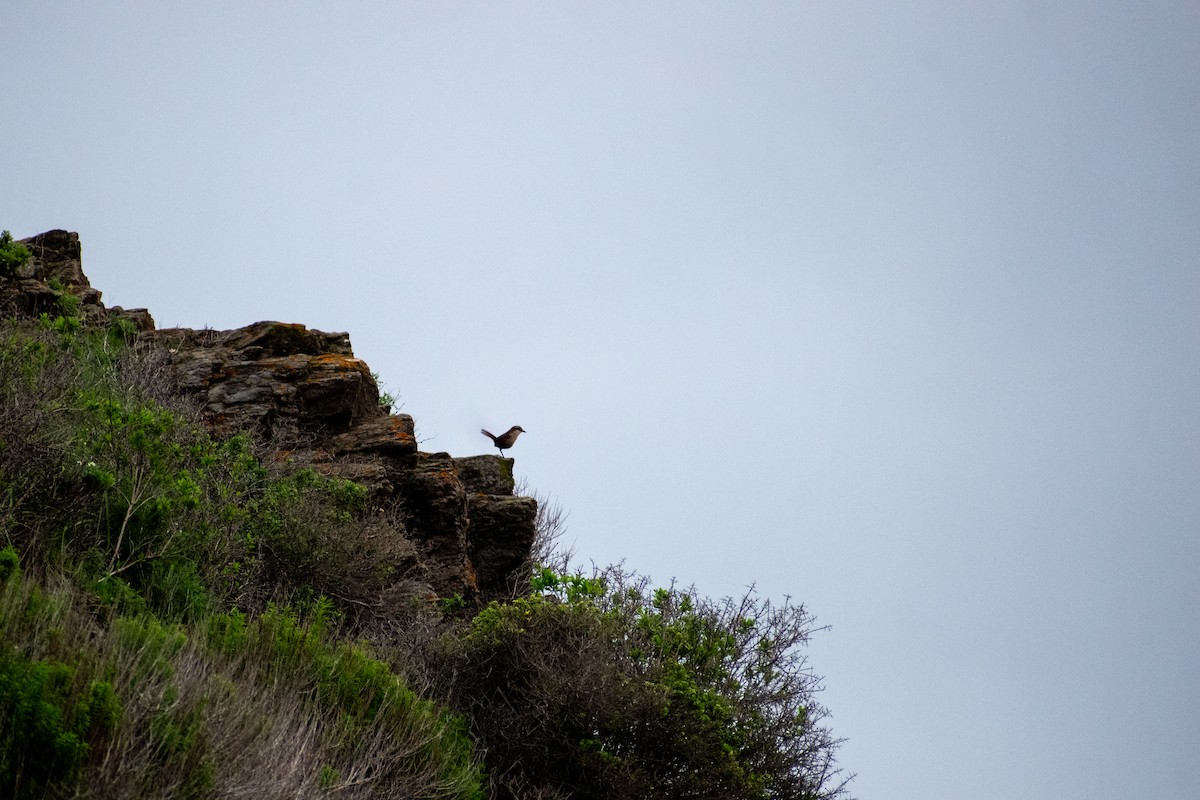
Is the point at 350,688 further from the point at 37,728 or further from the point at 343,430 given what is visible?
the point at 343,430

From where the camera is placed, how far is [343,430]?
49.0 ft

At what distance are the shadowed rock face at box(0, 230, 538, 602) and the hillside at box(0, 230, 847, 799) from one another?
0.14 feet

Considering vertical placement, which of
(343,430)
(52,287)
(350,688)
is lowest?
(350,688)

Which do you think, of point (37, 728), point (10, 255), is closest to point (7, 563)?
point (37, 728)

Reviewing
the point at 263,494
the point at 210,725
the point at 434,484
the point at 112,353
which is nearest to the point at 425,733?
the point at 210,725

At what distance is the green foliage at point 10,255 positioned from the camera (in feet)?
47.5

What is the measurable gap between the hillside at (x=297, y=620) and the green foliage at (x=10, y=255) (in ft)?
0.10

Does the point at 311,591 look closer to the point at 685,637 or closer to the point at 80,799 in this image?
the point at 685,637

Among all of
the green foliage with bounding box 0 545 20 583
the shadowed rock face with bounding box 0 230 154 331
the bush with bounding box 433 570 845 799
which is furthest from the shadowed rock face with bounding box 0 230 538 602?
the green foliage with bounding box 0 545 20 583

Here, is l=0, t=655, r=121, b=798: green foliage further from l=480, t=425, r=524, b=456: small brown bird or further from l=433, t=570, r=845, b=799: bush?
l=480, t=425, r=524, b=456: small brown bird

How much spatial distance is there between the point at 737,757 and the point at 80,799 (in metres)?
7.36

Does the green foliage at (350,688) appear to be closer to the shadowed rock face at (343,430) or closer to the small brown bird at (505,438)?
the shadowed rock face at (343,430)

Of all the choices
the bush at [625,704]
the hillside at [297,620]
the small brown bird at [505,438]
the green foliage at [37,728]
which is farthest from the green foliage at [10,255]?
the green foliage at [37,728]

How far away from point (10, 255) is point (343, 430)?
5.79 meters
